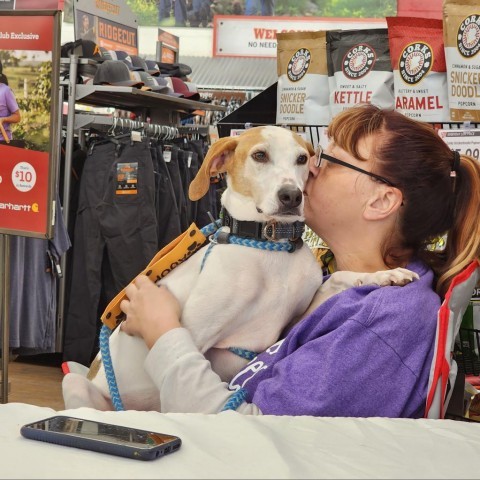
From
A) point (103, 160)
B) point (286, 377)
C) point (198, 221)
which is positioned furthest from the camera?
point (198, 221)

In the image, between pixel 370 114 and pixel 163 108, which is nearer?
pixel 370 114

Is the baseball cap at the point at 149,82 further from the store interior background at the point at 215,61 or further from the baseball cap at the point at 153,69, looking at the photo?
the store interior background at the point at 215,61

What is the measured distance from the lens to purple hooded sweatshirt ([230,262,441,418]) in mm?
1440

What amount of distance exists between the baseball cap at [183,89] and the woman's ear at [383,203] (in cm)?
408

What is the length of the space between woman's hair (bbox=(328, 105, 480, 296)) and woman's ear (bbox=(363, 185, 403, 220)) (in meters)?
0.02

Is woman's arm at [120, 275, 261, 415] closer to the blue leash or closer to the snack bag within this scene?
the blue leash

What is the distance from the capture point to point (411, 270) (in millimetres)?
1729

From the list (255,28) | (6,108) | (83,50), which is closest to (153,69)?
(83,50)

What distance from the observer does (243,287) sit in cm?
195

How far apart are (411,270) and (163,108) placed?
4.30 metres

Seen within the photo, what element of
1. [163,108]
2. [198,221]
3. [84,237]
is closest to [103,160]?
[84,237]

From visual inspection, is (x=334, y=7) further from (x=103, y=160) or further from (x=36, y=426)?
(x=36, y=426)

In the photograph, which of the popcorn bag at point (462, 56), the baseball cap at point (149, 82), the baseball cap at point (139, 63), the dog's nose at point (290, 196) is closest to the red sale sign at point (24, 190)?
the dog's nose at point (290, 196)

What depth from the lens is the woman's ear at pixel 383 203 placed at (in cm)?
174
